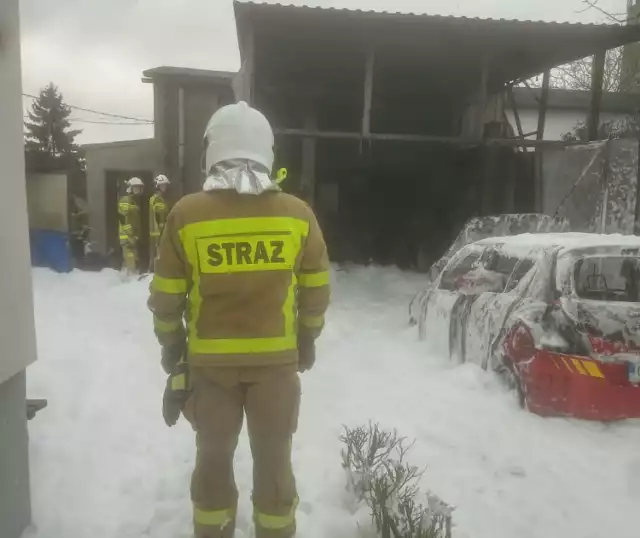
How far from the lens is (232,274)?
252cm

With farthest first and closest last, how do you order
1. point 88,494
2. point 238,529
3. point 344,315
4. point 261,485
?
point 344,315 → point 88,494 → point 238,529 → point 261,485

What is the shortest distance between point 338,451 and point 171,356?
151 cm

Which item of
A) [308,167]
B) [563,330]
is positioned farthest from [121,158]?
[563,330]

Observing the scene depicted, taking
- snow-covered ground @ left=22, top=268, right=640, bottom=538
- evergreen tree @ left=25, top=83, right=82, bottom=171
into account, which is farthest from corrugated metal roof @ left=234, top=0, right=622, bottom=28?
evergreen tree @ left=25, top=83, right=82, bottom=171

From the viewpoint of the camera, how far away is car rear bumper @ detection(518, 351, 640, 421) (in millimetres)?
4059

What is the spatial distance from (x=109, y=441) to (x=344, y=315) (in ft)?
16.0

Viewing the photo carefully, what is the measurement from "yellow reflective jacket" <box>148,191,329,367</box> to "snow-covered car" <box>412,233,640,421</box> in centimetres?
231

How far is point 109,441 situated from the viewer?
149 inches

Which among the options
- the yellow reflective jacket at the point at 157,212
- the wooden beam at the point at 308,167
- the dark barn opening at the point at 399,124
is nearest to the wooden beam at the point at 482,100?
the dark barn opening at the point at 399,124

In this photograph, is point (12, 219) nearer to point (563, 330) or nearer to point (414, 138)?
point (563, 330)

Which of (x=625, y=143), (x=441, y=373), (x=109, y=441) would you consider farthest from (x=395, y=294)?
(x=109, y=441)

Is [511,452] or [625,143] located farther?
[625,143]

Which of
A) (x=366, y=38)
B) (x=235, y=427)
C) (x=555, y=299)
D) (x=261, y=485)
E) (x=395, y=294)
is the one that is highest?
(x=366, y=38)

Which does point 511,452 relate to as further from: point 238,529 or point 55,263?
point 55,263
